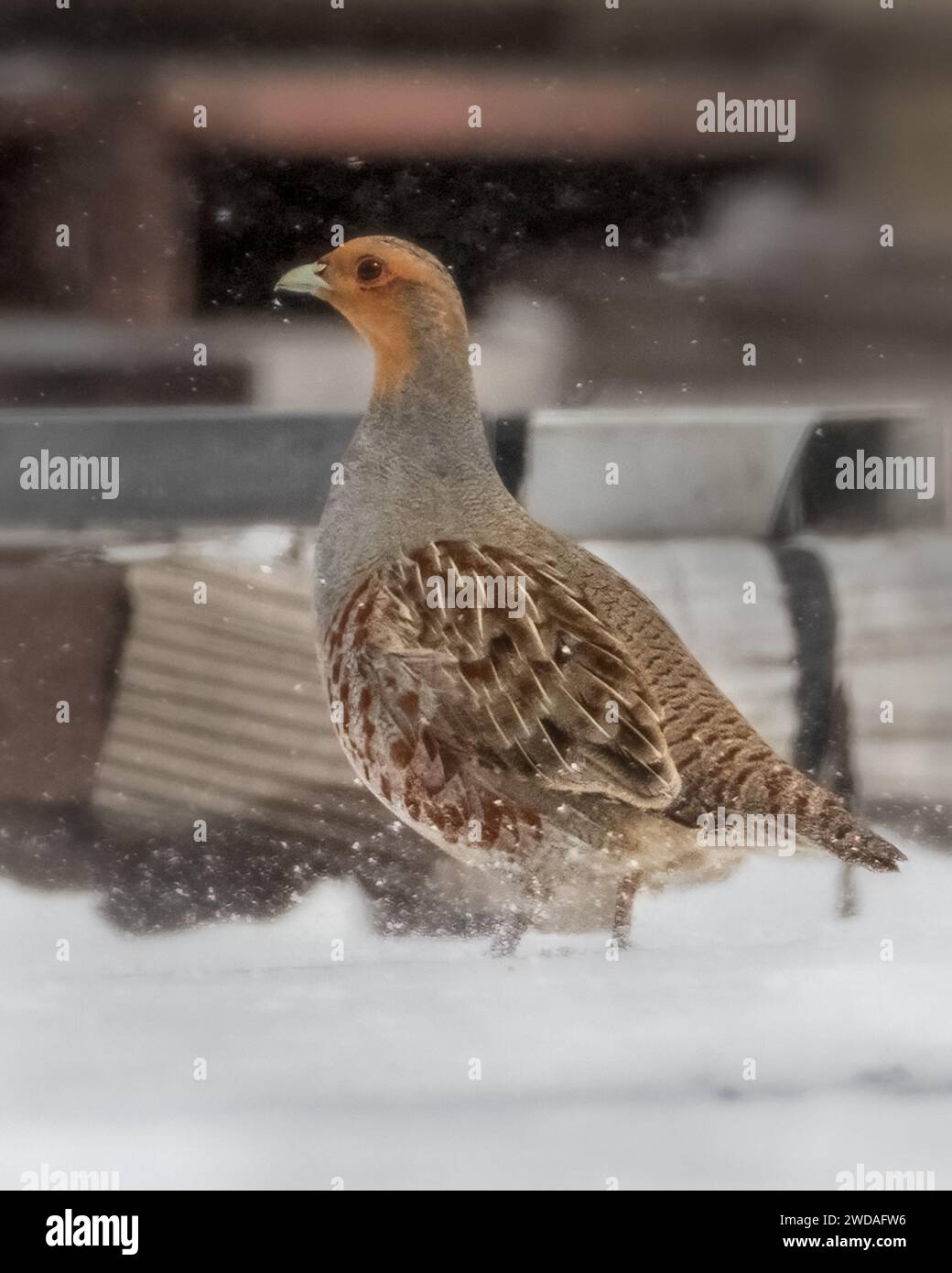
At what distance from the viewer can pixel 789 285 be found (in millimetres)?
2043

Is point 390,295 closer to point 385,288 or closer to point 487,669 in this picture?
point 385,288

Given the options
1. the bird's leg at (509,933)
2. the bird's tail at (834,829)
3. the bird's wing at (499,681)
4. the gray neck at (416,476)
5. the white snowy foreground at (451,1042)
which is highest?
the gray neck at (416,476)

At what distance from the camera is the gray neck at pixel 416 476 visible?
6.57ft

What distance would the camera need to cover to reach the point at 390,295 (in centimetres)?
201

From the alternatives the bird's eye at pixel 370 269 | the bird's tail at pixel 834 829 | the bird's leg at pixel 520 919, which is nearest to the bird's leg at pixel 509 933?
the bird's leg at pixel 520 919

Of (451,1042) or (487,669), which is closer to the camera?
(487,669)

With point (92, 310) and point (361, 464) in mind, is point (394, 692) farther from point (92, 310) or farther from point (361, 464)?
point (92, 310)

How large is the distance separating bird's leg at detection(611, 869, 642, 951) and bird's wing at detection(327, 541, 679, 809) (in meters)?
0.14

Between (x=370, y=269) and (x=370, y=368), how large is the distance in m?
0.16

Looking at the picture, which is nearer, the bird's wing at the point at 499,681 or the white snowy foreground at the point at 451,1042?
the bird's wing at the point at 499,681

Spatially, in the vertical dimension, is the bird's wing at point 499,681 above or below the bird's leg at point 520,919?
above

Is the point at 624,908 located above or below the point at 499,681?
below

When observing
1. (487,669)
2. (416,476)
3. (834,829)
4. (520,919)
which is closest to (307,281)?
(416,476)

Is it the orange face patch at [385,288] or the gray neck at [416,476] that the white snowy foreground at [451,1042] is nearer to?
the gray neck at [416,476]
